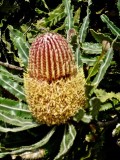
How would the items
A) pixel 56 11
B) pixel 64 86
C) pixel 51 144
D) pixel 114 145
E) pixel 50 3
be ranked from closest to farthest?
1. pixel 64 86
2. pixel 51 144
3. pixel 114 145
4. pixel 56 11
5. pixel 50 3

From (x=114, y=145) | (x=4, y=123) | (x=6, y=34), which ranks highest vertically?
(x=6, y=34)

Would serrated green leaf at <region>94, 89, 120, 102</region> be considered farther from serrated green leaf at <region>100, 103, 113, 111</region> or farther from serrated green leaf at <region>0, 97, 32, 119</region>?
serrated green leaf at <region>0, 97, 32, 119</region>

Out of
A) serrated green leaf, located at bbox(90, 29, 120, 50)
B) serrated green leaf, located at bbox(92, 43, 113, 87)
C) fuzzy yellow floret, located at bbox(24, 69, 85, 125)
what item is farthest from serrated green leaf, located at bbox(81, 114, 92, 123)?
serrated green leaf, located at bbox(90, 29, 120, 50)

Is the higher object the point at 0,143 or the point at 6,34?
the point at 6,34

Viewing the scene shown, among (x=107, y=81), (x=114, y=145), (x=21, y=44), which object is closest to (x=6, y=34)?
(x=21, y=44)

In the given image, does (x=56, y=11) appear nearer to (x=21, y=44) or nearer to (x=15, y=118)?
(x=21, y=44)

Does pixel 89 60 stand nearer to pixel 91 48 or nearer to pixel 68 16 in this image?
pixel 91 48
